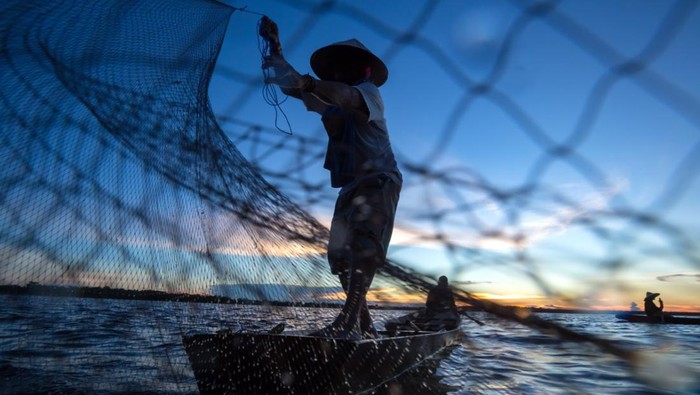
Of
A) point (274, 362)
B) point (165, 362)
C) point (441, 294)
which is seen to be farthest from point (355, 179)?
point (165, 362)

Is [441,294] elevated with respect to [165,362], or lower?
elevated

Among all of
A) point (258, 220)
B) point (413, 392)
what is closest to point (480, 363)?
point (413, 392)

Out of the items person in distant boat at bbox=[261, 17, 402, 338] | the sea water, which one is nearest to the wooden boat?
person in distant boat at bbox=[261, 17, 402, 338]

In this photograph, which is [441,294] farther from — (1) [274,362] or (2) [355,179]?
(1) [274,362]

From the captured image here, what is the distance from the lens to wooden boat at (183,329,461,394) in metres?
2.77

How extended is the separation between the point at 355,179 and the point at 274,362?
129 centimetres

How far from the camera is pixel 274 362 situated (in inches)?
111

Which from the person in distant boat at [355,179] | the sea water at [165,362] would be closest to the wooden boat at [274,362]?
the person in distant boat at [355,179]

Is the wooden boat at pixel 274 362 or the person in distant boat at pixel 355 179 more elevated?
the person in distant boat at pixel 355 179

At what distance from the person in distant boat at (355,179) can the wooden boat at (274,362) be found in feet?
0.80

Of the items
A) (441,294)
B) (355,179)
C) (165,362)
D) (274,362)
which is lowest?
(165,362)

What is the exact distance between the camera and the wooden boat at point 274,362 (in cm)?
277

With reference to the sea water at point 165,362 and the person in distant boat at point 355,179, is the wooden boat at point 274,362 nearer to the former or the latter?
the person in distant boat at point 355,179

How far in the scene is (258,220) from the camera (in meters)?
3.54
